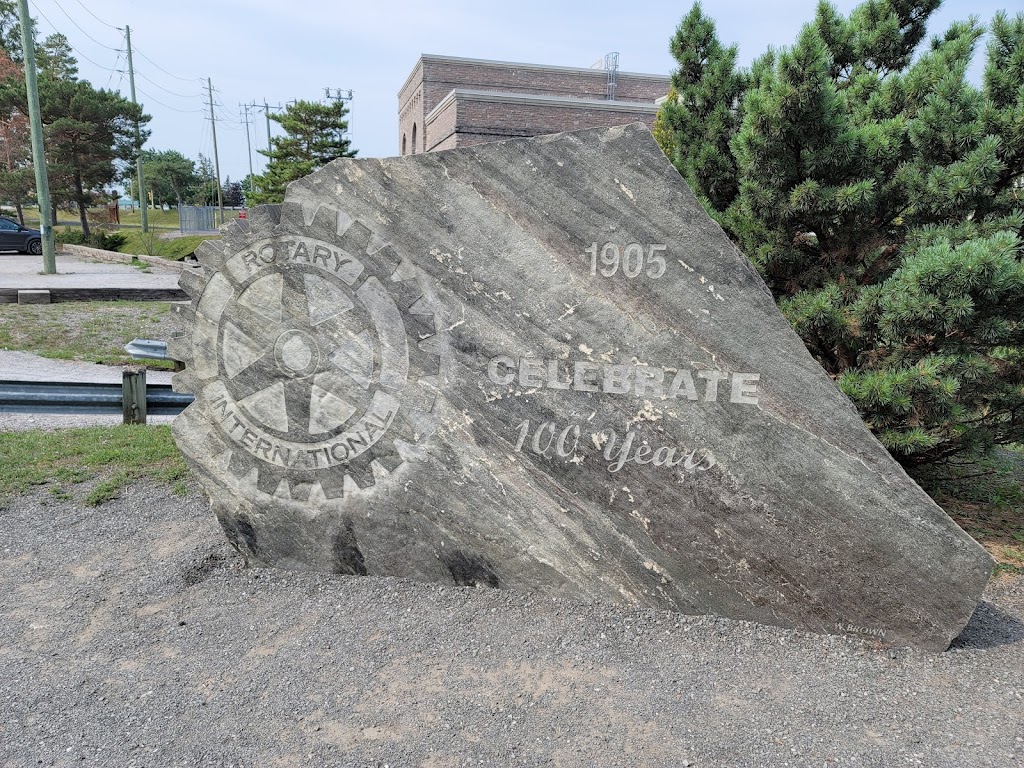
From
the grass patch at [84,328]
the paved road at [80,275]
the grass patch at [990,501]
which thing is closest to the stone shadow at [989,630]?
the grass patch at [990,501]

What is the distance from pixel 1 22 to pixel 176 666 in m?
53.9

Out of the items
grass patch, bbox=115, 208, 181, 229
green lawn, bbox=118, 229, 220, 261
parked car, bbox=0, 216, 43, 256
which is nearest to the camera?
→ parked car, bbox=0, 216, 43, 256

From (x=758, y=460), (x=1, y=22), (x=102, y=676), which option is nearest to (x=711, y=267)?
(x=758, y=460)

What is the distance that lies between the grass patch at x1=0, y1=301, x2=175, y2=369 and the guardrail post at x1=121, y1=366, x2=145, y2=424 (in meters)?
3.82

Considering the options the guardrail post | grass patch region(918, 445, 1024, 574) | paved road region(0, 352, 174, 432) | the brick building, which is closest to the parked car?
the brick building

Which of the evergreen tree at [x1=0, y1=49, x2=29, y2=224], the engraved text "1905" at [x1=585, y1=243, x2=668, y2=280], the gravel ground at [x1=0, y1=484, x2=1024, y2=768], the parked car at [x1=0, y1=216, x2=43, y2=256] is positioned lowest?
the gravel ground at [x1=0, y1=484, x2=1024, y2=768]

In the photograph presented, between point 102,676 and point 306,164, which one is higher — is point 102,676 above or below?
below

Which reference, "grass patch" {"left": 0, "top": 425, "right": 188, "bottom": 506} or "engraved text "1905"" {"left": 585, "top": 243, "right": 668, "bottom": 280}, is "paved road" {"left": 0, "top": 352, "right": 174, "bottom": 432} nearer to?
"grass patch" {"left": 0, "top": 425, "right": 188, "bottom": 506}

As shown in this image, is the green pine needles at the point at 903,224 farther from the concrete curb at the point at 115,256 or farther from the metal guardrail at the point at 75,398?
the concrete curb at the point at 115,256

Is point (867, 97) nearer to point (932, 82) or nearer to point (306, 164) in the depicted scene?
point (932, 82)

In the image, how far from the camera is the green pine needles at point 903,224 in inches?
158

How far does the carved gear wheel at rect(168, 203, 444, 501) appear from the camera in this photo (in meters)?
3.81

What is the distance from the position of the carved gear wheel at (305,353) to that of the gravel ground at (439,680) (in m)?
0.69

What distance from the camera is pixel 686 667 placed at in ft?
10.6
